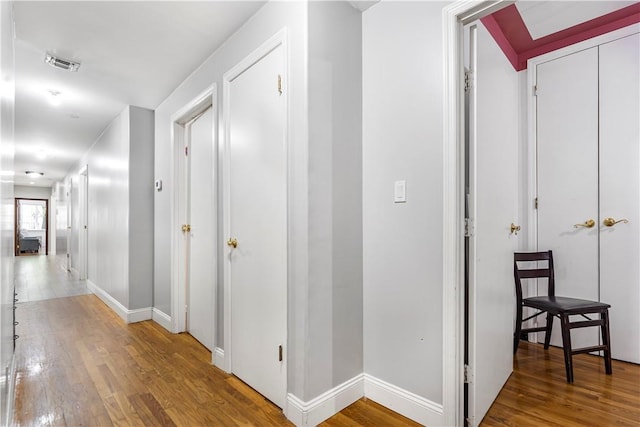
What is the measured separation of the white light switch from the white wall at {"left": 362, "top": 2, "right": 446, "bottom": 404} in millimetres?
25

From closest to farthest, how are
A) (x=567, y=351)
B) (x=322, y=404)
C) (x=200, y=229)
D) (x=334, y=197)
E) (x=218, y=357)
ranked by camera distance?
(x=322, y=404)
(x=334, y=197)
(x=567, y=351)
(x=218, y=357)
(x=200, y=229)

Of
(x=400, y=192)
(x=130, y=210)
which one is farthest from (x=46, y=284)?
(x=400, y=192)

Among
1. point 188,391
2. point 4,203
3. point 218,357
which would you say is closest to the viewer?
point 4,203

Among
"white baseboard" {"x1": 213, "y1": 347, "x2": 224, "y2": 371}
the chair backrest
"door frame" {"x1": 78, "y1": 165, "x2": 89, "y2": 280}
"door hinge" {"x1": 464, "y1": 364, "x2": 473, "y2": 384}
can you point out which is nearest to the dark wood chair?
the chair backrest

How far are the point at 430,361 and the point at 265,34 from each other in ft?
7.05

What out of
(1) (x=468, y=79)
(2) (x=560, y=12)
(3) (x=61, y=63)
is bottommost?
(1) (x=468, y=79)

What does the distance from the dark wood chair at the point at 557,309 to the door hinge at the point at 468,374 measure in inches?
40.7

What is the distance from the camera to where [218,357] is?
7.79 feet

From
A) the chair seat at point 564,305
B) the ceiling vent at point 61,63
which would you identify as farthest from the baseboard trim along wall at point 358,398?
the ceiling vent at point 61,63

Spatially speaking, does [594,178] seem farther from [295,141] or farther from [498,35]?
[295,141]

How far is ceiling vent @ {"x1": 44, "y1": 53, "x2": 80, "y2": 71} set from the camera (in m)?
2.57

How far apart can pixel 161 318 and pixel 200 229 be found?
1238mm

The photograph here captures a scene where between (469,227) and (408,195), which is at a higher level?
(408,195)

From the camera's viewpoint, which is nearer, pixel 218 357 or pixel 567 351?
pixel 567 351
